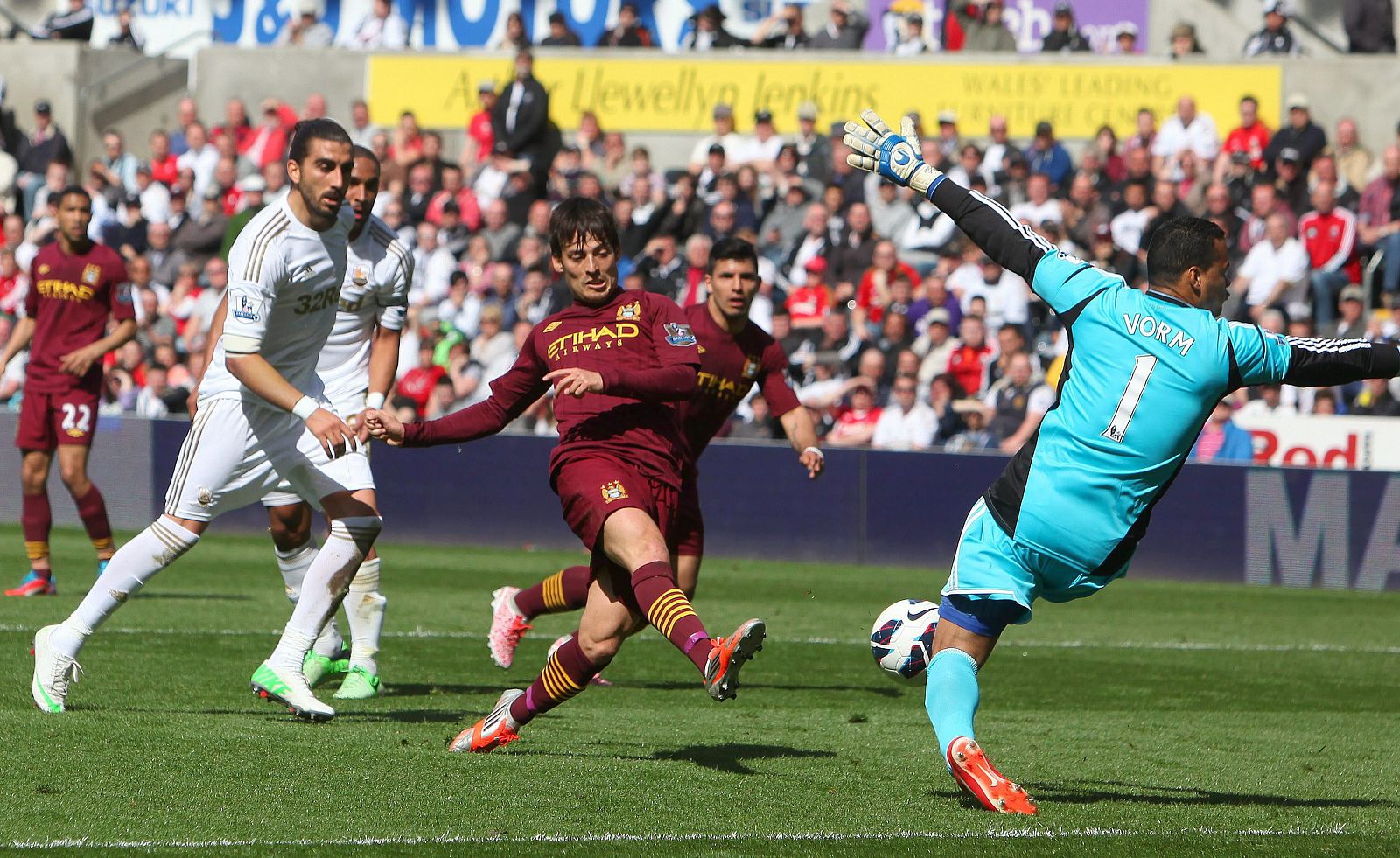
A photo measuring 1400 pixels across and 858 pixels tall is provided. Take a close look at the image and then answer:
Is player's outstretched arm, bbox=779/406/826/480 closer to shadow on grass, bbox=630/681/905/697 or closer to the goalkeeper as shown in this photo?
shadow on grass, bbox=630/681/905/697

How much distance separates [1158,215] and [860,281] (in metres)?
3.37

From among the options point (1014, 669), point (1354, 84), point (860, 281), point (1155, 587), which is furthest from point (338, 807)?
point (1354, 84)

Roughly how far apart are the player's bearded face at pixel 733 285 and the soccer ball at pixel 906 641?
303cm

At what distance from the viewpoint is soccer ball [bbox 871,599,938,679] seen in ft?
21.2

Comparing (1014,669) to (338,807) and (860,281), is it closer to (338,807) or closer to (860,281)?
(338,807)

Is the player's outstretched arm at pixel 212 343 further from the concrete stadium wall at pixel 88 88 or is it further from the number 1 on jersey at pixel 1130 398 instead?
the concrete stadium wall at pixel 88 88

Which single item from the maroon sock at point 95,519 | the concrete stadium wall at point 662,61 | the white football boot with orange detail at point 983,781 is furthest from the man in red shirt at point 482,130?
the white football boot with orange detail at point 983,781

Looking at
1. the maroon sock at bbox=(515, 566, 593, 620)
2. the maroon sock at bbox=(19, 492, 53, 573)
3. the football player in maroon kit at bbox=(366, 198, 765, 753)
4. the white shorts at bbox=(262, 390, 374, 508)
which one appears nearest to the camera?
the football player in maroon kit at bbox=(366, 198, 765, 753)

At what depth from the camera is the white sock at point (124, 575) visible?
7.48 metres

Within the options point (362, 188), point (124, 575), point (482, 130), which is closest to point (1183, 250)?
point (362, 188)

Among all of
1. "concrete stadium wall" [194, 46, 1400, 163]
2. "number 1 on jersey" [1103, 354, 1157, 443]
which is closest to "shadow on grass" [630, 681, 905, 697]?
"number 1 on jersey" [1103, 354, 1157, 443]

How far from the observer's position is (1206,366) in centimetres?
589

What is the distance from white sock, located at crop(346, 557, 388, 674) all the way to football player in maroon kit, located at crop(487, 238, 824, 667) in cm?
77

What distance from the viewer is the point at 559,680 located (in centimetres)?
677
